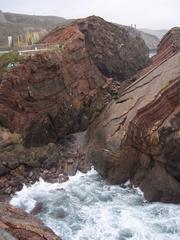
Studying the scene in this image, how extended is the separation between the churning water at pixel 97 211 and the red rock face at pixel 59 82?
4.89m

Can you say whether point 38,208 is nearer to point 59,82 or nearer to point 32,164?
point 32,164

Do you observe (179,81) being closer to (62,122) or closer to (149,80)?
(149,80)

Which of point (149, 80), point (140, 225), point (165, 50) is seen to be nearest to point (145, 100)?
point (149, 80)

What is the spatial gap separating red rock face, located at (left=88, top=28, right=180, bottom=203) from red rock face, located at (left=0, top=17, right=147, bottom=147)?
3.63 meters

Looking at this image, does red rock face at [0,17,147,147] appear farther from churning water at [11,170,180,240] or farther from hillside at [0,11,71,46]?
hillside at [0,11,71,46]

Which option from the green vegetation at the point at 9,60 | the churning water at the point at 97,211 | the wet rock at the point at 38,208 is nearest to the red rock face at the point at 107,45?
the green vegetation at the point at 9,60

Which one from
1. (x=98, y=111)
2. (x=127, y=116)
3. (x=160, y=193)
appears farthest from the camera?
(x=98, y=111)

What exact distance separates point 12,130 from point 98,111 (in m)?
8.45

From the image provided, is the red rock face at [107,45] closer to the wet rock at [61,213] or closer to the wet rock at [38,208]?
the wet rock at [38,208]

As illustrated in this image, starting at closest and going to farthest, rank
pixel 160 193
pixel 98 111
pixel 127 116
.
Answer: pixel 160 193 < pixel 127 116 < pixel 98 111

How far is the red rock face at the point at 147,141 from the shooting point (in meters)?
24.7

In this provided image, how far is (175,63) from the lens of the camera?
30453 millimetres

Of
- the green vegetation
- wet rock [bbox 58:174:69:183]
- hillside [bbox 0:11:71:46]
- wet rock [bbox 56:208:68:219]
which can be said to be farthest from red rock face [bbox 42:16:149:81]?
hillside [bbox 0:11:71:46]

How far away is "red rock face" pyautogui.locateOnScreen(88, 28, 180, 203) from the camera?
24.7m
